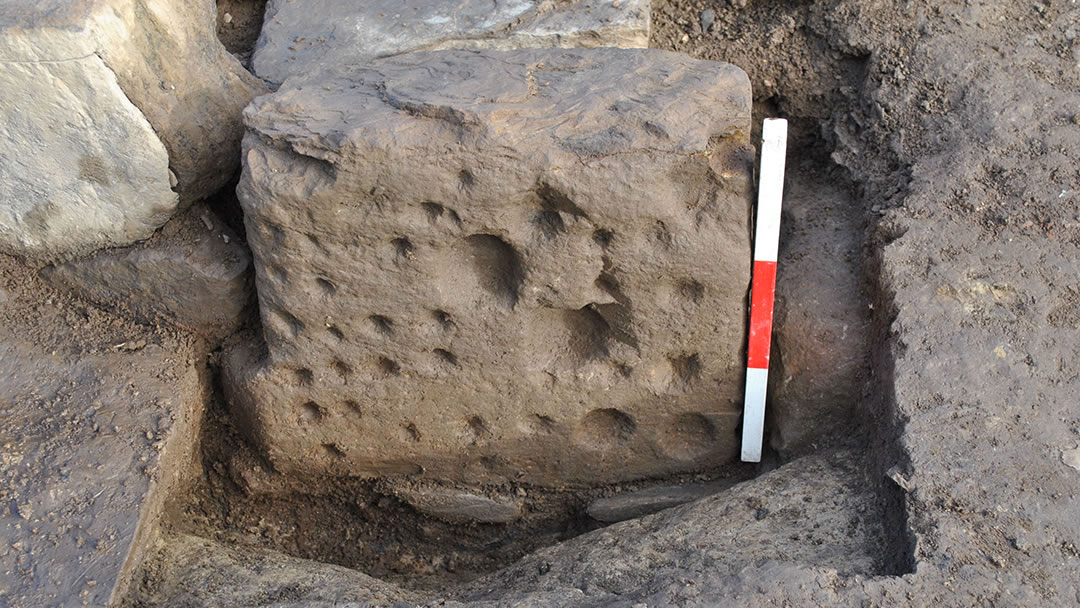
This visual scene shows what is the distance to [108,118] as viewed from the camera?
2434 mm

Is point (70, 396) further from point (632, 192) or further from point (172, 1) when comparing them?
point (632, 192)

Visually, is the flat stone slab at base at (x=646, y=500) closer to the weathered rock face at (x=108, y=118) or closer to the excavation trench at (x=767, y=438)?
the excavation trench at (x=767, y=438)

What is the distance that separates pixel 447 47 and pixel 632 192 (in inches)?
35.8

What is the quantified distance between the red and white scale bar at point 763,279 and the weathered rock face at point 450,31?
638 mm

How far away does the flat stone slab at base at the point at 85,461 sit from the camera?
2.23 m

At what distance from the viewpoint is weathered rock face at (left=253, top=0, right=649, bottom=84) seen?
2908 millimetres

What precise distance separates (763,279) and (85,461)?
5.65 ft

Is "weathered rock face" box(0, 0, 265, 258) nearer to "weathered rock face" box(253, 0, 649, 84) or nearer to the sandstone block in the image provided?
the sandstone block

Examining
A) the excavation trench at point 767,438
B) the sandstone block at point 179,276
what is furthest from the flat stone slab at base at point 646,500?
the sandstone block at point 179,276

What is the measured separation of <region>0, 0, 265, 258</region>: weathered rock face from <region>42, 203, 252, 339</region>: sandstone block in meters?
0.05

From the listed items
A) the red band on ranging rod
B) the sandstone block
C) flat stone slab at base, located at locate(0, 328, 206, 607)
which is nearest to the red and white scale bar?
the red band on ranging rod

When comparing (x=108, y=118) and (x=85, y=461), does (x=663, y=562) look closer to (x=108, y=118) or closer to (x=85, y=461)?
(x=85, y=461)

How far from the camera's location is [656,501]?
9.26 ft

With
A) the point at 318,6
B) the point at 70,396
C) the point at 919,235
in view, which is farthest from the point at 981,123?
the point at 70,396
